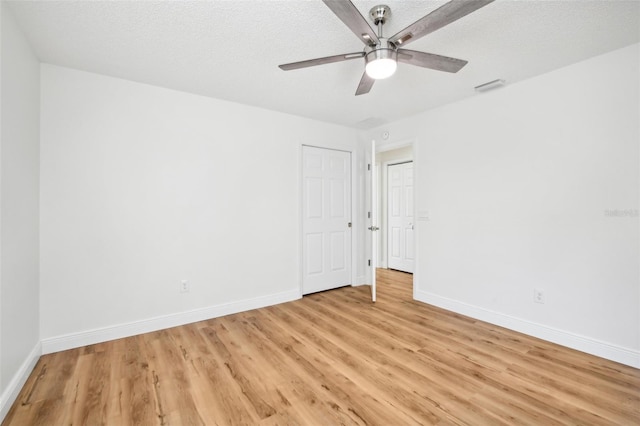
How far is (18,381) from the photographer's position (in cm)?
189

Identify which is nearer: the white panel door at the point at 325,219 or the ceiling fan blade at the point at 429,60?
the ceiling fan blade at the point at 429,60

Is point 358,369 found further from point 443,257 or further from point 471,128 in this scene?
point 471,128

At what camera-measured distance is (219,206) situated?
328cm

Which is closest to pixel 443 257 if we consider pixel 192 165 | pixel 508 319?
pixel 508 319

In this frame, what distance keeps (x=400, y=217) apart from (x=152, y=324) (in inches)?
172

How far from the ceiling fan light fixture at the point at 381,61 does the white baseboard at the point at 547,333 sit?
2.68 m

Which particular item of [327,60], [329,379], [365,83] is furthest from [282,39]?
[329,379]

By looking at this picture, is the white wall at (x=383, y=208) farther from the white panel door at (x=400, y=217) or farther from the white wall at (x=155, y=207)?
the white wall at (x=155, y=207)

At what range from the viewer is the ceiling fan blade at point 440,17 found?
53.2 inches

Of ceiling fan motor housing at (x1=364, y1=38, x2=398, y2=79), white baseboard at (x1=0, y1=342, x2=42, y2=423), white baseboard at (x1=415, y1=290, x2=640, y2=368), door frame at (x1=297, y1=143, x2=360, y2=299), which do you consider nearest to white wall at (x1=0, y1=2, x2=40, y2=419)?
white baseboard at (x1=0, y1=342, x2=42, y2=423)

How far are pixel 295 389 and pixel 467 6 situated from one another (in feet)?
7.93

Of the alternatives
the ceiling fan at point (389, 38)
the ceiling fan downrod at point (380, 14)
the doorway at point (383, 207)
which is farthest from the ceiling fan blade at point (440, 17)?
the doorway at point (383, 207)

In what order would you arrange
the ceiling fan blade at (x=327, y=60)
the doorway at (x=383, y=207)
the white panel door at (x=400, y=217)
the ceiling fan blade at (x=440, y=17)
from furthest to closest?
1. the doorway at (x=383, y=207)
2. the white panel door at (x=400, y=217)
3. the ceiling fan blade at (x=327, y=60)
4. the ceiling fan blade at (x=440, y=17)

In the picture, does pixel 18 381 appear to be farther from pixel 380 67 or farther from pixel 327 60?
pixel 380 67
